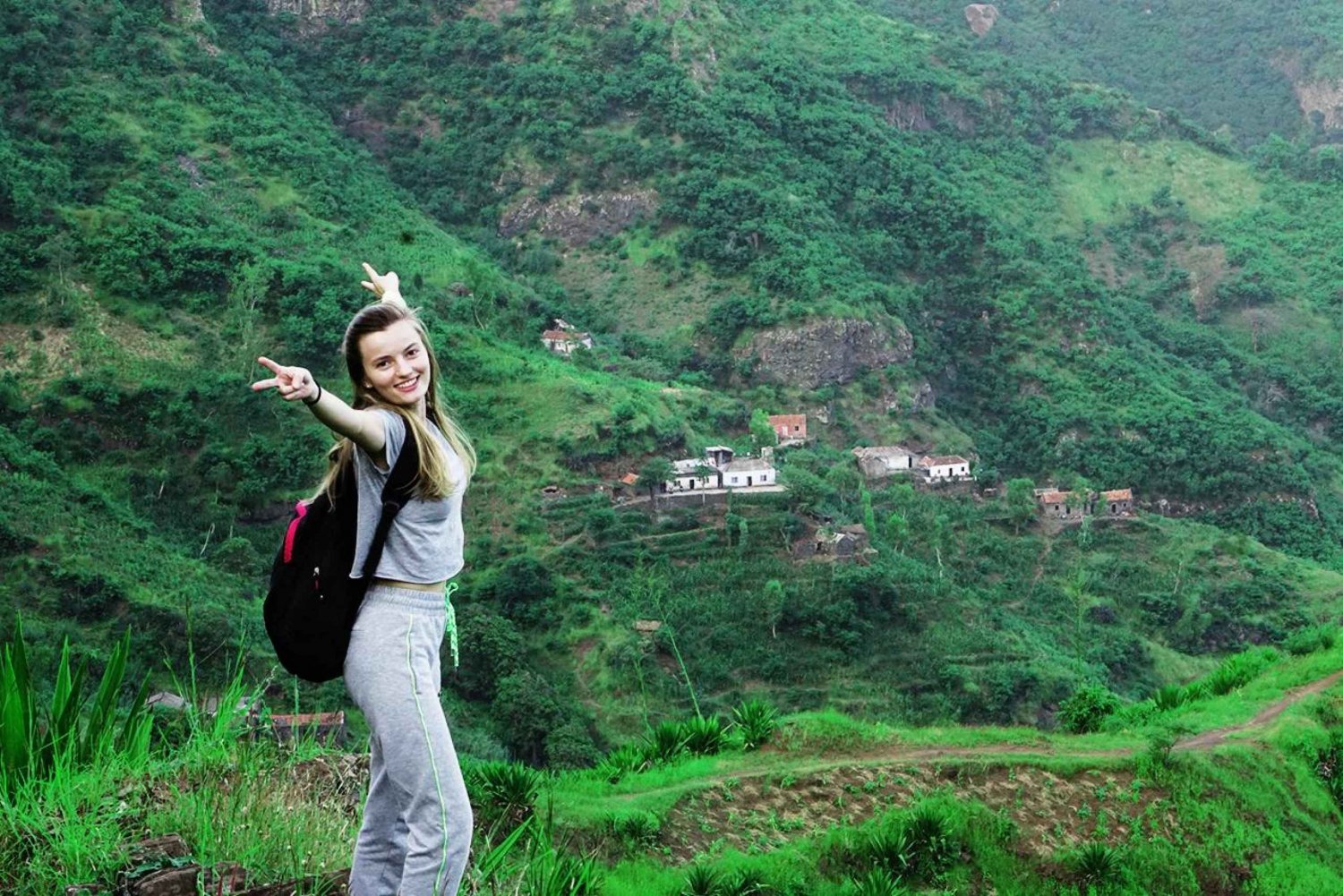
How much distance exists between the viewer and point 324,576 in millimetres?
3006

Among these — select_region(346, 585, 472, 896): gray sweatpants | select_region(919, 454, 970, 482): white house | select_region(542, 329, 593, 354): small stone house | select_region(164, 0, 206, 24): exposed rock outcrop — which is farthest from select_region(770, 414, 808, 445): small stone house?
select_region(346, 585, 472, 896): gray sweatpants

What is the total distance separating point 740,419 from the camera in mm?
41969

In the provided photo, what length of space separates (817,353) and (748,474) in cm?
1404

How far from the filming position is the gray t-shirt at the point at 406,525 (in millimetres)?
3043

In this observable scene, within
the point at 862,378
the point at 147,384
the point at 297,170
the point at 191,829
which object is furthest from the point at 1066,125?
the point at 191,829

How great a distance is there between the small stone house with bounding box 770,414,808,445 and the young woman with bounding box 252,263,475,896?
3966cm

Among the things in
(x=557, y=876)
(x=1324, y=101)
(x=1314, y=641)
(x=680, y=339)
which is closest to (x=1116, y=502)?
(x=680, y=339)

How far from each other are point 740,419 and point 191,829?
38.7 meters

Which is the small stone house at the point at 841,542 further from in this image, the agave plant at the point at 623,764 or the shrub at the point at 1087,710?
the agave plant at the point at 623,764

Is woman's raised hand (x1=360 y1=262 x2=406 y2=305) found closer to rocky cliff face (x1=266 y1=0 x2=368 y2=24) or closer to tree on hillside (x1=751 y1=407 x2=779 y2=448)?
tree on hillside (x1=751 y1=407 x2=779 y2=448)

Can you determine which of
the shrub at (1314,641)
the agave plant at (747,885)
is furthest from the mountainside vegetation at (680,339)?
the agave plant at (747,885)

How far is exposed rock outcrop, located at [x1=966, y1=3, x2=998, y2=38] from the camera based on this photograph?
95.4 meters

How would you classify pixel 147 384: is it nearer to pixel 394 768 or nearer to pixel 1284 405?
pixel 394 768

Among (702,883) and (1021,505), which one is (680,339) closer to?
(1021,505)
